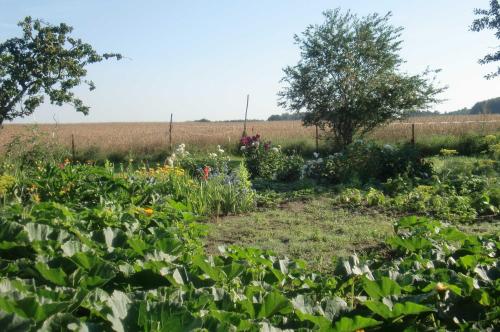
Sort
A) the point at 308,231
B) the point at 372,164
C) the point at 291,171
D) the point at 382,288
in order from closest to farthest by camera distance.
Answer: the point at 382,288, the point at 308,231, the point at 372,164, the point at 291,171

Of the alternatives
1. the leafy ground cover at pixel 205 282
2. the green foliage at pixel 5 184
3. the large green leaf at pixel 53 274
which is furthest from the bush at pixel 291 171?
the large green leaf at pixel 53 274

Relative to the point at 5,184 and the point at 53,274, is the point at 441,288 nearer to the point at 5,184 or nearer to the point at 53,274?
the point at 53,274

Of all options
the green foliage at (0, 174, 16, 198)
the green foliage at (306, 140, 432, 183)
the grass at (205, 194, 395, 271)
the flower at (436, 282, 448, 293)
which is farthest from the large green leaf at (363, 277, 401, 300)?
the green foliage at (306, 140, 432, 183)

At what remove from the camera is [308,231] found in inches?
242

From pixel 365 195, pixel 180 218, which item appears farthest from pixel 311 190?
pixel 180 218

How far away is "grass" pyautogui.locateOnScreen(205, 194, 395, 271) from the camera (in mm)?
5258

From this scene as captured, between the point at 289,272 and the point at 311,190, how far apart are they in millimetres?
6627

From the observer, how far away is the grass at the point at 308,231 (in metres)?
5.26

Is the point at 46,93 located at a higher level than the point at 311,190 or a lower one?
higher

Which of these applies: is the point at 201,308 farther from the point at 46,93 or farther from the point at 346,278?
the point at 46,93

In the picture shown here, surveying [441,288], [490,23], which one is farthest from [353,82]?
[441,288]

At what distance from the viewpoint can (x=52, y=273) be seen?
2004mm

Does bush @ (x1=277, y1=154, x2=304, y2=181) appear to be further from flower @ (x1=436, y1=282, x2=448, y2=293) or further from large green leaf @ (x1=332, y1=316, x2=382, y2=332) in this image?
large green leaf @ (x1=332, y1=316, x2=382, y2=332)

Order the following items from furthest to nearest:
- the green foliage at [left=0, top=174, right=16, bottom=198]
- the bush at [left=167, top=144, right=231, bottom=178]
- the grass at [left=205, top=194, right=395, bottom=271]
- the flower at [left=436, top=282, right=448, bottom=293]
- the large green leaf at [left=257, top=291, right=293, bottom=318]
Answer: the bush at [left=167, top=144, right=231, bottom=178], the green foliage at [left=0, top=174, right=16, bottom=198], the grass at [left=205, top=194, right=395, bottom=271], the flower at [left=436, top=282, right=448, bottom=293], the large green leaf at [left=257, top=291, right=293, bottom=318]
